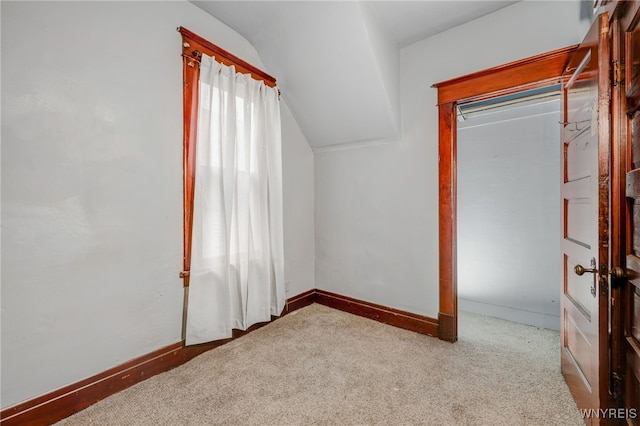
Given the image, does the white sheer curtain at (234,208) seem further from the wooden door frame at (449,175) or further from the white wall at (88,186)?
the wooden door frame at (449,175)

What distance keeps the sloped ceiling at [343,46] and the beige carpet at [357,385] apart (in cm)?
190

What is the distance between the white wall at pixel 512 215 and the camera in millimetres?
2615

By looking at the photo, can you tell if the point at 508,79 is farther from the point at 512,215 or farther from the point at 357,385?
the point at 357,385

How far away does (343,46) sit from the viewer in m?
2.20

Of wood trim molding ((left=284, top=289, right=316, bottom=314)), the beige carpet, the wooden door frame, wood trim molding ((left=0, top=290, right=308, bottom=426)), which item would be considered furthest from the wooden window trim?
the wooden door frame

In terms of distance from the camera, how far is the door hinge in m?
1.12

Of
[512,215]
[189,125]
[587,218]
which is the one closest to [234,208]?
[189,125]

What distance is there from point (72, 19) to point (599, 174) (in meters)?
2.72

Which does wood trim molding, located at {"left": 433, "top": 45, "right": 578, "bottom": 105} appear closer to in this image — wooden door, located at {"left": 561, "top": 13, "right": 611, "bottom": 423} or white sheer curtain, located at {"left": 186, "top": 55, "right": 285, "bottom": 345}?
wooden door, located at {"left": 561, "top": 13, "right": 611, "bottom": 423}

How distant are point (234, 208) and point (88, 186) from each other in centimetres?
92

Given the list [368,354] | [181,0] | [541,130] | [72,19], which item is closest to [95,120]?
[72,19]

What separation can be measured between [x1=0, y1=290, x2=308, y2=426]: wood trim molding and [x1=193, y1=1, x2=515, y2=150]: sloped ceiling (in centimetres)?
226

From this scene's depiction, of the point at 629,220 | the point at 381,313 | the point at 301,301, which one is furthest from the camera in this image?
the point at 301,301

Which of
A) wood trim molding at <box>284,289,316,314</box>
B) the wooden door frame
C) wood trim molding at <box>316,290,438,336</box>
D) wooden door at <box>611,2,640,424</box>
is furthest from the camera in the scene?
wood trim molding at <box>284,289,316,314</box>
